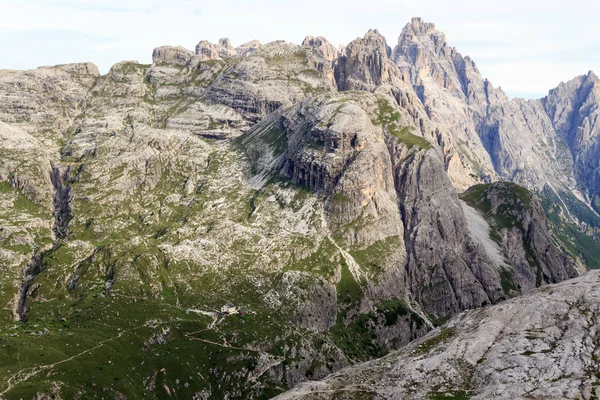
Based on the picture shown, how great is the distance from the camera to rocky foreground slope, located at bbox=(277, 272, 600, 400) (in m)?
129

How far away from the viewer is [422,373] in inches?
5866

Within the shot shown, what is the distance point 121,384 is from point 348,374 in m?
101

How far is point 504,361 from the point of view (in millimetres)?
142000

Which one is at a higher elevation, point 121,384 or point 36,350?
point 36,350

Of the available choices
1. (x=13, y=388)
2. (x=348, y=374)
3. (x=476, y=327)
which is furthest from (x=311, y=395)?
(x=13, y=388)

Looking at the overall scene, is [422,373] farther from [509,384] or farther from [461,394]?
[509,384]

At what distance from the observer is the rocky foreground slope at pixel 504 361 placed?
12862 cm

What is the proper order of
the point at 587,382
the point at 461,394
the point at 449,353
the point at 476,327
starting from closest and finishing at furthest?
the point at 587,382, the point at 461,394, the point at 449,353, the point at 476,327

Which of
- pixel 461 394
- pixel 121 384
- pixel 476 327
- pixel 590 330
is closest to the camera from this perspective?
pixel 461 394

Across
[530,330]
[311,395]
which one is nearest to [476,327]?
[530,330]

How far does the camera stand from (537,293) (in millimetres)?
183000

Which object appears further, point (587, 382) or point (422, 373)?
point (422, 373)

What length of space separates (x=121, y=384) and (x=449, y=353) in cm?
13756

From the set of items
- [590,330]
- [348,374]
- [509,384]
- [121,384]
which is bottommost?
[121,384]
